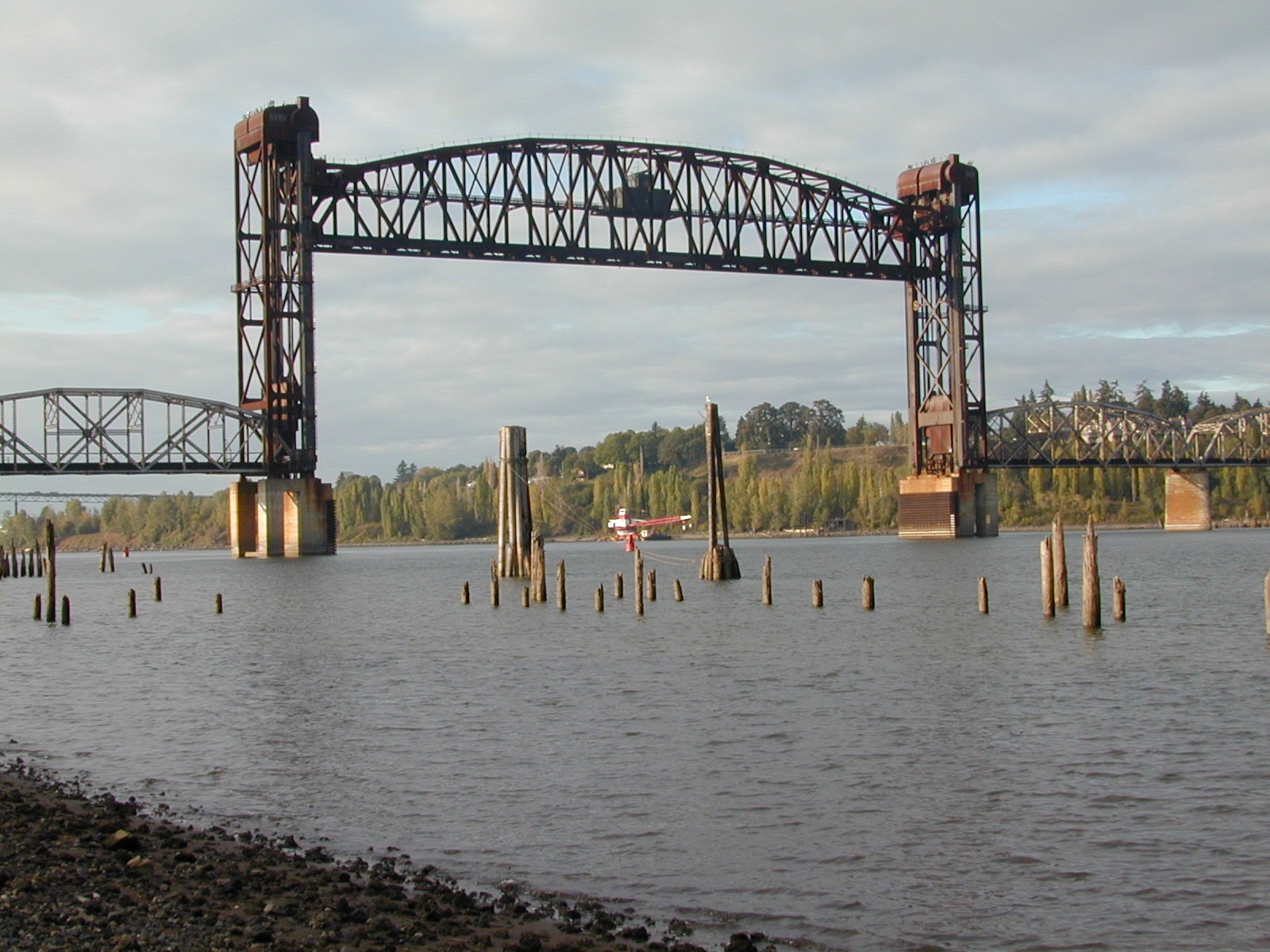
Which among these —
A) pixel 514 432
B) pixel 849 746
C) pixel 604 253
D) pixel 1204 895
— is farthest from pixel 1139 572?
pixel 1204 895

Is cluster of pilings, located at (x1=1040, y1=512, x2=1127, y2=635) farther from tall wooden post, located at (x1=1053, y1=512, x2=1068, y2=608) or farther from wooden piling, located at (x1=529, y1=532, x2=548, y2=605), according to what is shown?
wooden piling, located at (x1=529, y1=532, x2=548, y2=605)

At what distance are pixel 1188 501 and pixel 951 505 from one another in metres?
53.3

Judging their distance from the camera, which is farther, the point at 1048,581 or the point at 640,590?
the point at 640,590

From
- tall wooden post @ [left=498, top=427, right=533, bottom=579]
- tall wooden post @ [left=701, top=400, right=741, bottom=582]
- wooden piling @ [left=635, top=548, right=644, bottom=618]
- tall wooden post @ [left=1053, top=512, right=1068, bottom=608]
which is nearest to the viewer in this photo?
tall wooden post @ [left=1053, top=512, right=1068, bottom=608]

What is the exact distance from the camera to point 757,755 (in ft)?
69.1

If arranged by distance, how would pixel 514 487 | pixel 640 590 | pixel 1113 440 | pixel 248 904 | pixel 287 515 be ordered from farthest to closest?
pixel 1113 440
pixel 287 515
pixel 514 487
pixel 640 590
pixel 248 904

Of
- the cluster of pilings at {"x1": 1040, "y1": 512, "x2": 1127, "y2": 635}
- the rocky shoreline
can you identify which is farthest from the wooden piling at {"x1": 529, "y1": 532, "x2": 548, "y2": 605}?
the rocky shoreline

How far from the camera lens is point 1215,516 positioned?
18075 centimetres

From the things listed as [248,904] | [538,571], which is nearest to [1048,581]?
[538,571]

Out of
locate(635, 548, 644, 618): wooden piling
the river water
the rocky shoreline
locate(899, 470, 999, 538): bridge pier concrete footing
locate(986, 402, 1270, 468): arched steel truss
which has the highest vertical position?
locate(986, 402, 1270, 468): arched steel truss

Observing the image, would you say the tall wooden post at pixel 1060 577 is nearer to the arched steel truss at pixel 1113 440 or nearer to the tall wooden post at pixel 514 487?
the tall wooden post at pixel 514 487

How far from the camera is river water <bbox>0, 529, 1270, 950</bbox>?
14250 millimetres

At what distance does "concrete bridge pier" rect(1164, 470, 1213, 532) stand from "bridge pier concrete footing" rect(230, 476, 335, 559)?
307 feet

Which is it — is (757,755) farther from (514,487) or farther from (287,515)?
(287,515)
